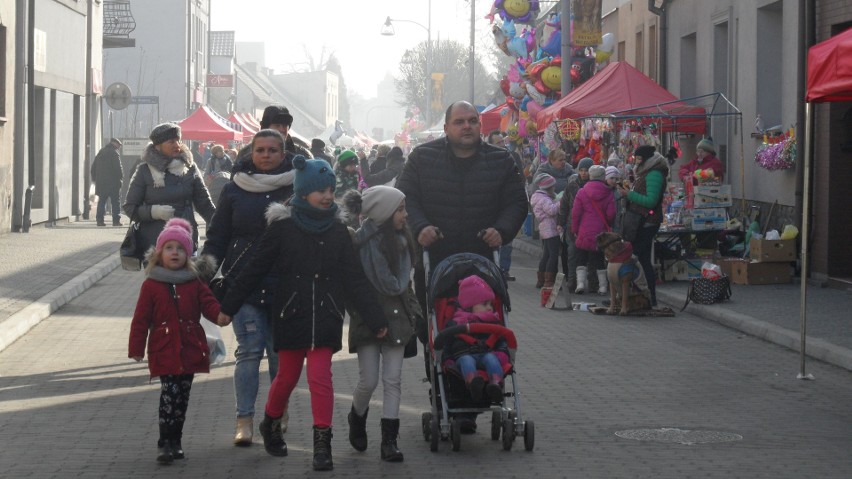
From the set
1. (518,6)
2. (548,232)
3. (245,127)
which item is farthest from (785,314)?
(245,127)

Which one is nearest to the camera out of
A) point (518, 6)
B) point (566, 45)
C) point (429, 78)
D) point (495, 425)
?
point (495, 425)

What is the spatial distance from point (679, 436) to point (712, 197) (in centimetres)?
1082

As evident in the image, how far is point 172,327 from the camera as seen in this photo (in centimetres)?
724

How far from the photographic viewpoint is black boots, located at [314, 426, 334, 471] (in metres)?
7.00

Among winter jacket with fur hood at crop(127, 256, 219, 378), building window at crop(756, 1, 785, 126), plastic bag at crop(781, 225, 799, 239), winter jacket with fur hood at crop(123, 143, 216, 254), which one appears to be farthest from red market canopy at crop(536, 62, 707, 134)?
winter jacket with fur hood at crop(127, 256, 219, 378)

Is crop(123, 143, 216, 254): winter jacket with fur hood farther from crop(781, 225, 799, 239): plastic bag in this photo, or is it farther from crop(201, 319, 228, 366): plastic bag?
crop(781, 225, 799, 239): plastic bag

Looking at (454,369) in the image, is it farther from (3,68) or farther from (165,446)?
(3,68)

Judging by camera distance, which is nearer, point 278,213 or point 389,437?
point 278,213

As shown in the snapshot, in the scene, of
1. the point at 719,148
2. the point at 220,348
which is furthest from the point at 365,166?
the point at 220,348

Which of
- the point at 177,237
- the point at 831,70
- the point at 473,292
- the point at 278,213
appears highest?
the point at 831,70

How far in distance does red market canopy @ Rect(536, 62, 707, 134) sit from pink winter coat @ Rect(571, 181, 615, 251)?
388cm

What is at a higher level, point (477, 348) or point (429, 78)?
Answer: point (429, 78)

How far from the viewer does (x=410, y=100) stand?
103 metres

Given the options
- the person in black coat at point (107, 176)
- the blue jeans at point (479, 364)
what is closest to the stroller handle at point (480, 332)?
the blue jeans at point (479, 364)
